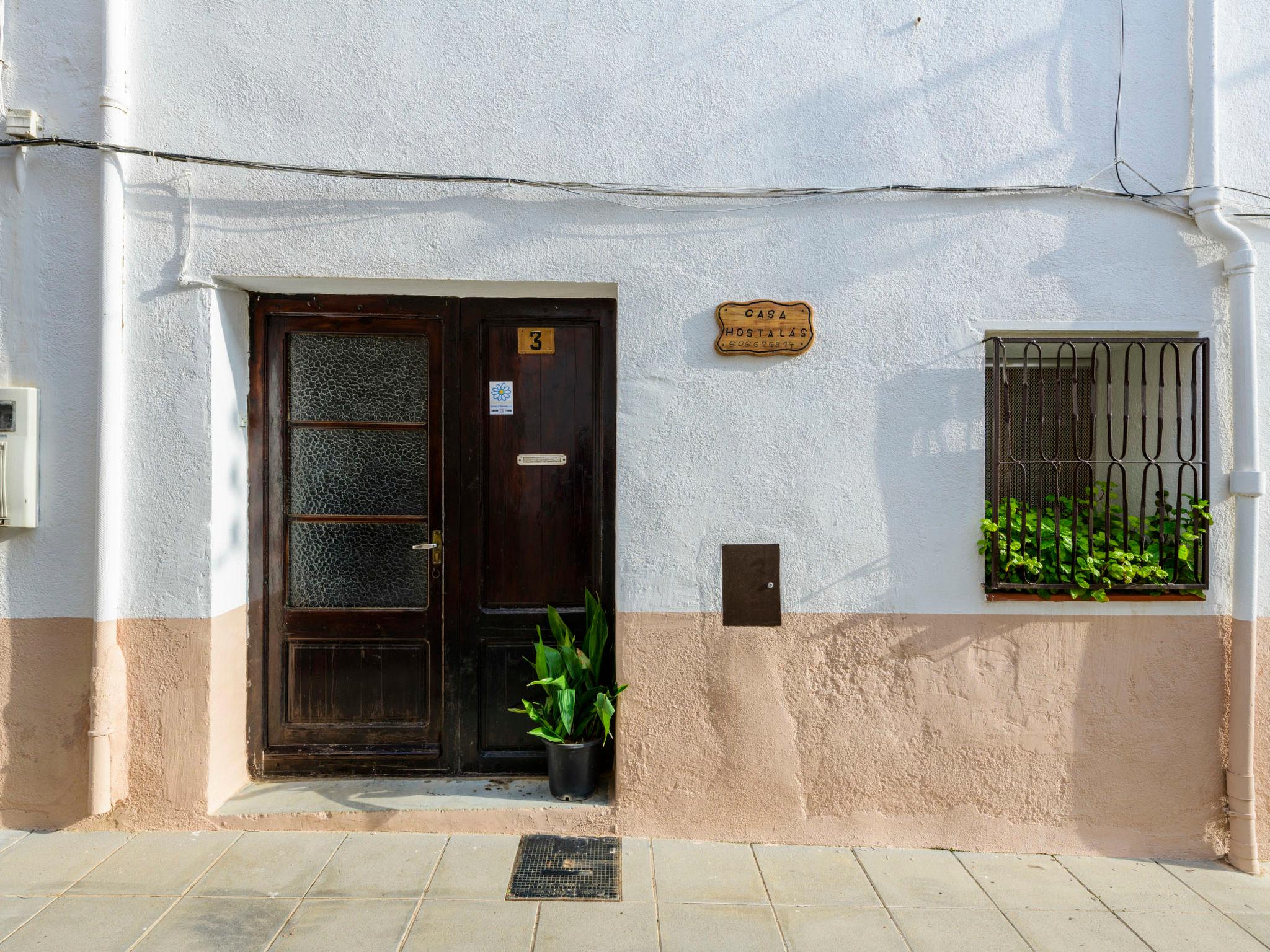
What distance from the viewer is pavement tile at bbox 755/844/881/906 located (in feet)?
10.4

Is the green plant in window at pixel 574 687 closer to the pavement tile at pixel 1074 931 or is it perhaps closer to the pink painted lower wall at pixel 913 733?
the pink painted lower wall at pixel 913 733

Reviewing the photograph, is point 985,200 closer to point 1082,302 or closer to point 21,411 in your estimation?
point 1082,302

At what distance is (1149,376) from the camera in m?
3.81

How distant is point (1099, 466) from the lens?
396 cm

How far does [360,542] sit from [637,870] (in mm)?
2002

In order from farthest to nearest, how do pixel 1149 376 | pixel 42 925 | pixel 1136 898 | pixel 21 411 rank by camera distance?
pixel 1149 376 → pixel 21 411 → pixel 1136 898 → pixel 42 925

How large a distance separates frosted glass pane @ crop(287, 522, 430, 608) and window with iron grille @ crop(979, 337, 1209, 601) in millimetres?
2693

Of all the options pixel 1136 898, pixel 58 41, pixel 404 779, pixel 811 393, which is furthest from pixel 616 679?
pixel 58 41

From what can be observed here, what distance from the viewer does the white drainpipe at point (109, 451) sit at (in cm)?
346

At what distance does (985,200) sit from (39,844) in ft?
16.5

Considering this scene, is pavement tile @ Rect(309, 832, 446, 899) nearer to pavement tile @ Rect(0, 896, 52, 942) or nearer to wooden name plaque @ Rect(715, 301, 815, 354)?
pavement tile @ Rect(0, 896, 52, 942)

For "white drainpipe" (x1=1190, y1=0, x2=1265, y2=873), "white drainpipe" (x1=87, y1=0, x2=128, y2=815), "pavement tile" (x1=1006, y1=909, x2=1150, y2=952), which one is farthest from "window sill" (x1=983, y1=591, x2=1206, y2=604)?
"white drainpipe" (x1=87, y1=0, x2=128, y2=815)

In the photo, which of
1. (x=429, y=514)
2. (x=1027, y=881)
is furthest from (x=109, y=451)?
(x=1027, y=881)

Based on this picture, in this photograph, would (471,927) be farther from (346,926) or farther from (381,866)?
(381,866)
